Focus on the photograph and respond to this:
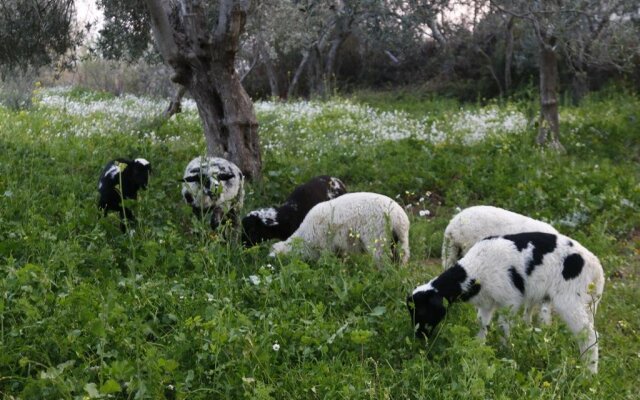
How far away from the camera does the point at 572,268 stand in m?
5.27

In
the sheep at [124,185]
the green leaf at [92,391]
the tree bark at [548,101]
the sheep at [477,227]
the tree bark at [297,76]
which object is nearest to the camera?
the green leaf at [92,391]

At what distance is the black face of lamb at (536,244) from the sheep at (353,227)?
148cm

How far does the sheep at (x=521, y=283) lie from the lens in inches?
203

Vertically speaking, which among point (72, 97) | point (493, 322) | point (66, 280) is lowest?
point (493, 322)

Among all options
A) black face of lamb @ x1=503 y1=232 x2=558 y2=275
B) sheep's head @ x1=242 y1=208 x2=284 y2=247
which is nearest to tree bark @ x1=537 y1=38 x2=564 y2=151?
sheep's head @ x1=242 y1=208 x2=284 y2=247

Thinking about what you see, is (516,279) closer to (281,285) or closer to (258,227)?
(281,285)

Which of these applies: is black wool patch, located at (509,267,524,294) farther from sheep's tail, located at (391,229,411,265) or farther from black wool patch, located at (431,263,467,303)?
sheep's tail, located at (391,229,411,265)

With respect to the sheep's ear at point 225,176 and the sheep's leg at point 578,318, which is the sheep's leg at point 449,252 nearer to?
the sheep's leg at point 578,318

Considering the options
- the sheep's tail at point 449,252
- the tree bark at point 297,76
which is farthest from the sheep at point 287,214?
the tree bark at point 297,76

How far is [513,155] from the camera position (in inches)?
432

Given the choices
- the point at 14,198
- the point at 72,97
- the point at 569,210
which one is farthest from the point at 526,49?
the point at 14,198

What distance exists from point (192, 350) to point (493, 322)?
97.5 inches

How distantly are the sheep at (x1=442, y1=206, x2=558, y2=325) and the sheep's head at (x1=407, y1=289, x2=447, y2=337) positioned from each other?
1.60 metres

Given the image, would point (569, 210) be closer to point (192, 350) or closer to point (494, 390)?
point (494, 390)
